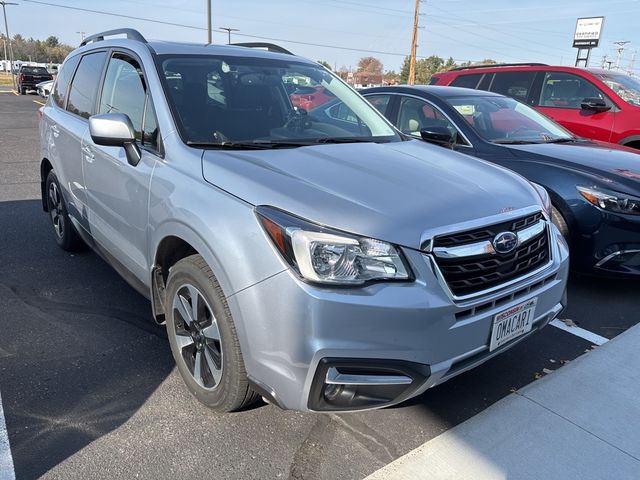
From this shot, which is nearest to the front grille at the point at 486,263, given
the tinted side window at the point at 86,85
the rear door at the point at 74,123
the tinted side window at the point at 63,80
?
the rear door at the point at 74,123

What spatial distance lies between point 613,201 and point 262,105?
280cm

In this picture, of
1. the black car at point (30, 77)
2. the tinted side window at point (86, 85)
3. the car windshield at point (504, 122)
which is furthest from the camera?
the black car at point (30, 77)

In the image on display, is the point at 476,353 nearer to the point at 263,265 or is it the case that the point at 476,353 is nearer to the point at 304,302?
the point at 304,302

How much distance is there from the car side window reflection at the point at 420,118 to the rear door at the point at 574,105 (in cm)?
308

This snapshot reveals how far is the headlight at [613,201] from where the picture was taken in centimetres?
404

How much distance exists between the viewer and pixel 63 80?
4699 mm

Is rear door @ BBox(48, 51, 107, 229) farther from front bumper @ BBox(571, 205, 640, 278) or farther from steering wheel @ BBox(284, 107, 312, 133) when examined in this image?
front bumper @ BBox(571, 205, 640, 278)

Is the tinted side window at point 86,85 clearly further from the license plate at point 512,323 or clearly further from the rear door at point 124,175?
the license plate at point 512,323

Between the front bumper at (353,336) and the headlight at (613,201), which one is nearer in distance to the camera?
the front bumper at (353,336)

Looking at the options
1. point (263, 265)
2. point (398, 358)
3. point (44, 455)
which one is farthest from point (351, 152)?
point (44, 455)


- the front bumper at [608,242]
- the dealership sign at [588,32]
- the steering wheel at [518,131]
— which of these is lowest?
the front bumper at [608,242]

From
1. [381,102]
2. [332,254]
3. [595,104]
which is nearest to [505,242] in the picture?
[332,254]

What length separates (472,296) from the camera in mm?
2236

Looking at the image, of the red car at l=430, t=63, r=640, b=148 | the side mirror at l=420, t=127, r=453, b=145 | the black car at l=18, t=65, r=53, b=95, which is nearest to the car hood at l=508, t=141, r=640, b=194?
the side mirror at l=420, t=127, r=453, b=145
